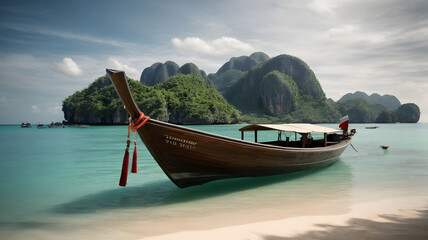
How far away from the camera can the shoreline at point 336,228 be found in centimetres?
349

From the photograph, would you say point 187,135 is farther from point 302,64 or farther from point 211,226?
point 302,64

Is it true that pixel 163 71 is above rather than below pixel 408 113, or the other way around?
above

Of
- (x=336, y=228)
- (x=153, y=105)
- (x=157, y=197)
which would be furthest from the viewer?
(x=153, y=105)

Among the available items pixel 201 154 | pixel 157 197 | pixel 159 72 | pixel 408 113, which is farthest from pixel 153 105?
pixel 408 113

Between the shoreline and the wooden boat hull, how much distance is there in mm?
1650

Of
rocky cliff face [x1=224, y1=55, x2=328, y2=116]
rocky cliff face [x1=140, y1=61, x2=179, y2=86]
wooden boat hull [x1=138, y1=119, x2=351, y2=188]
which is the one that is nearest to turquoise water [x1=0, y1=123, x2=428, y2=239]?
wooden boat hull [x1=138, y1=119, x2=351, y2=188]

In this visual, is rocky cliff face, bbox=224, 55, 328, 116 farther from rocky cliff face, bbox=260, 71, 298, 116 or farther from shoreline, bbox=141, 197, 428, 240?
shoreline, bbox=141, 197, 428, 240

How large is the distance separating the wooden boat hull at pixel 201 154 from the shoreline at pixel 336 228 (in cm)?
165

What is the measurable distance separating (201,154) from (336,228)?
265cm

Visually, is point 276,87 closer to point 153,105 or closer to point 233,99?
point 233,99

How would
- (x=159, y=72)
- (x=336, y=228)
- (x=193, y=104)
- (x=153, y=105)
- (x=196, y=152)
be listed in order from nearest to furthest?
1. (x=336, y=228)
2. (x=196, y=152)
3. (x=153, y=105)
4. (x=193, y=104)
5. (x=159, y=72)

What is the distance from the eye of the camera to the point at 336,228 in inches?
148

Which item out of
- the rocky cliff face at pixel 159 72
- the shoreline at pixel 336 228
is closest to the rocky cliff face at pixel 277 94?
the rocky cliff face at pixel 159 72

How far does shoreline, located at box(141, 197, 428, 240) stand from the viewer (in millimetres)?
3486
